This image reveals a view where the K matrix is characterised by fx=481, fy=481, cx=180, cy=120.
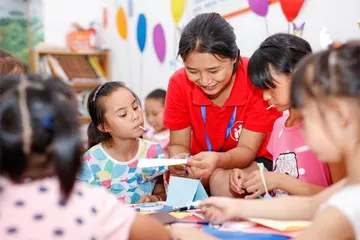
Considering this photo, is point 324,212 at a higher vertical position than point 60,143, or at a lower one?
lower

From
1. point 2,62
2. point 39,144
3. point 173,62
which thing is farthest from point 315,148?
point 173,62

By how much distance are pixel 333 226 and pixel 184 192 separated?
696mm

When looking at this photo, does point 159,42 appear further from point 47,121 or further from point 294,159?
point 47,121

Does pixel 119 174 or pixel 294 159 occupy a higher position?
pixel 294 159

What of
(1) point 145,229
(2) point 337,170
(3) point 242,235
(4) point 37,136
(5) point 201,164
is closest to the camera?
(4) point 37,136

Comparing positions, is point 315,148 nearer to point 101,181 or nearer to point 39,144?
point 39,144

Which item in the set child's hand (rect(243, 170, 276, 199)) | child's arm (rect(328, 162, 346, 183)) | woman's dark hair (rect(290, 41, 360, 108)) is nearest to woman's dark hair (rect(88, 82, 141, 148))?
child's hand (rect(243, 170, 276, 199))

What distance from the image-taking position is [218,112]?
1862 mm

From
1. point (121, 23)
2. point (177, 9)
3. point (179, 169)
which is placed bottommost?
point (179, 169)

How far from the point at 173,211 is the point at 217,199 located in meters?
0.22

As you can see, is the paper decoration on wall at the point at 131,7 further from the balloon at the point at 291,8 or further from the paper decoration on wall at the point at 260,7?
the balloon at the point at 291,8

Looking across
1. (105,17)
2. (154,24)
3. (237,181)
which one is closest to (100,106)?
(237,181)

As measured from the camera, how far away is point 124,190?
1.80m

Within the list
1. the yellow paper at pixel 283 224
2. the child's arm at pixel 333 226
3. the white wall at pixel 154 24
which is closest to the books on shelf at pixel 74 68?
the white wall at pixel 154 24
